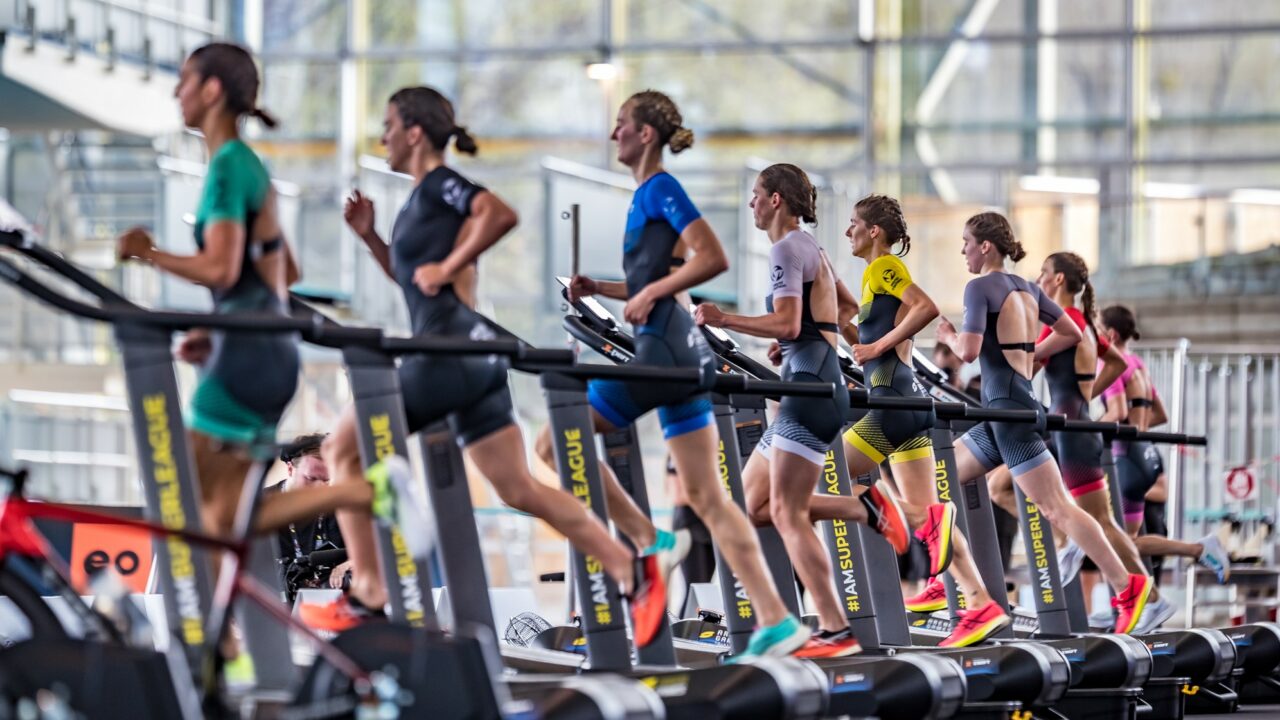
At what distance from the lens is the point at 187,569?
375cm

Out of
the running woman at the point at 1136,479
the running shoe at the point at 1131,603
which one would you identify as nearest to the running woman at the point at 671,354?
the running shoe at the point at 1131,603

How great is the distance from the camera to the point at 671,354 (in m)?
4.95

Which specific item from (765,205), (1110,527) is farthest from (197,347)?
(1110,527)

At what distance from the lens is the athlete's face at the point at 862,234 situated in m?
6.55

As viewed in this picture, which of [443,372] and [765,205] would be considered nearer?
[443,372]

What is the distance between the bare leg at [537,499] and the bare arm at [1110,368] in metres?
4.29

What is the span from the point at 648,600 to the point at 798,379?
4.01ft

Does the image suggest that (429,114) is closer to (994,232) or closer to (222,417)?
(222,417)

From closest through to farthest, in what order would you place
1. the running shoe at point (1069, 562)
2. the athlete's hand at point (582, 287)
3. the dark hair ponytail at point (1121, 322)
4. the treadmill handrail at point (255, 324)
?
the treadmill handrail at point (255, 324) < the athlete's hand at point (582, 287) < the running shoe at point (1069, 562) < the dark hair ponytail at point (1121, 322)

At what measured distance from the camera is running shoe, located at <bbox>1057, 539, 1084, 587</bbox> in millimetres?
7312

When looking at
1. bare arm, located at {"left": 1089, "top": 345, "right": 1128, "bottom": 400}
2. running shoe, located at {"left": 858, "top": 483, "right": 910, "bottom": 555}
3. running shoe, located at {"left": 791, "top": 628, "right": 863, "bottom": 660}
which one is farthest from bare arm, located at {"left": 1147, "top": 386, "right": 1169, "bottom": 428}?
running shoe, located at {"left": 791, "top": 628, "right": 863, "bottom": 660}

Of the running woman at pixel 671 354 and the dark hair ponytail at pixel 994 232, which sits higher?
the dark hair ponytail at pixel 994 232

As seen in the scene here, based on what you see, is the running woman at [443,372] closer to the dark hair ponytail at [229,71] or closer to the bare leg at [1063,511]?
the dark hair ponytail at [229,71]

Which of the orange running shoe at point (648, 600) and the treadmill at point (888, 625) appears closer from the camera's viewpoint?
the orange running shoe at point (648, 600)
